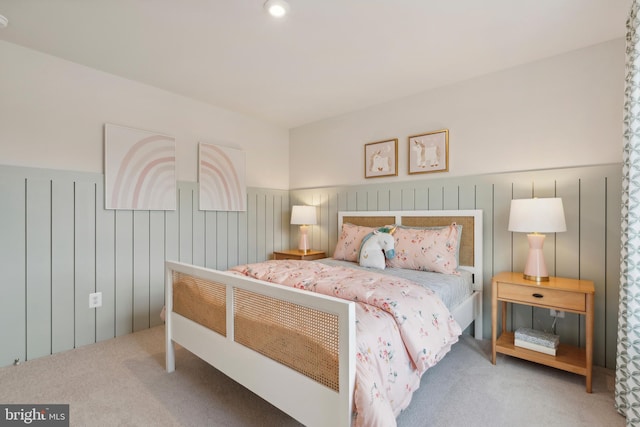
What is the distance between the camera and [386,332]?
1.46 m

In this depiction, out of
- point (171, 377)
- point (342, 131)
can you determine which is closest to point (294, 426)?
point (171, 377)

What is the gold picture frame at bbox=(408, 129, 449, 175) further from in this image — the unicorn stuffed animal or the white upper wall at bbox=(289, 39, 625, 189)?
the unicorn stuffed animal

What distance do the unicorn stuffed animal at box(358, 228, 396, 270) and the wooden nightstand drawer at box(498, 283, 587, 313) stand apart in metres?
0.88

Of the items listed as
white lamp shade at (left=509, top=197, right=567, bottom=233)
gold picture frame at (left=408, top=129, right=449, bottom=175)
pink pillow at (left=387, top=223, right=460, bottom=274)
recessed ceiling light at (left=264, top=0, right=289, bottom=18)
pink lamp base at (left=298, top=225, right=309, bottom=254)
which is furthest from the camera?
pink lamp base at (left=298, top=225, right=309, bottom=254)

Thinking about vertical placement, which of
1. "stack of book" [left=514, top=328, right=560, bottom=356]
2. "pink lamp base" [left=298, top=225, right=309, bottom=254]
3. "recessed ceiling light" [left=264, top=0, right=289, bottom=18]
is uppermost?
"recessed ceiling light" [left=264, top=0, right=289, bottom=18]

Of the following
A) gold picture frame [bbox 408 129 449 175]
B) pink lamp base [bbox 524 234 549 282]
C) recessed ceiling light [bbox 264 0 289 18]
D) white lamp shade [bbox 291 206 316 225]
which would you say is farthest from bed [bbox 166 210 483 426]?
recessed ceiling light [bbox 264 0 289 18]

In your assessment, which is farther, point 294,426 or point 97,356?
point 97,356

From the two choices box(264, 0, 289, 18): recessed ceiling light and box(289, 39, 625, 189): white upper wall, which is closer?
box(264, 0, 289, 18): recessed ceiling light

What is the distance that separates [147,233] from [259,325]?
2.02 m

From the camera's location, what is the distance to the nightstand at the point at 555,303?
1953 millimetres

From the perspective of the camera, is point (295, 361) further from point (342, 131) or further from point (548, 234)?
point (342, 131)

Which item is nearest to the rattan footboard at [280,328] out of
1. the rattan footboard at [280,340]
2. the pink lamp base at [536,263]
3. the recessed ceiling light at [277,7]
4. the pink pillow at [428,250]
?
the rattan footboard at [280,340]

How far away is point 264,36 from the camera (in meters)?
2.18

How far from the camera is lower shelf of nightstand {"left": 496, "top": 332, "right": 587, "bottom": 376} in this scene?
201 cm
